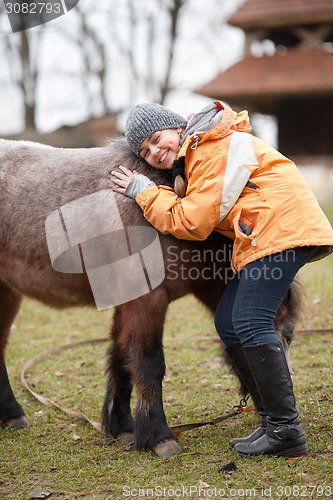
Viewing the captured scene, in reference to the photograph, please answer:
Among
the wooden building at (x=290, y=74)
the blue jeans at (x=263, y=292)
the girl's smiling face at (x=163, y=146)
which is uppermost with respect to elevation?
the girl's smiling face at (x=163, y=146)

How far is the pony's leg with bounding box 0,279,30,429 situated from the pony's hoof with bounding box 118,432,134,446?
0.75 m

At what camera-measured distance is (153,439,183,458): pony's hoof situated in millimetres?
3020

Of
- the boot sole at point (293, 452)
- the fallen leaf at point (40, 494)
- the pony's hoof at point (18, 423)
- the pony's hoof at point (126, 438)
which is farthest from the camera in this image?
the pony's hoof at point (18, 423)

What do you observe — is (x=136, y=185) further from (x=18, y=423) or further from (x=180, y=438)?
(x=18, y=423)

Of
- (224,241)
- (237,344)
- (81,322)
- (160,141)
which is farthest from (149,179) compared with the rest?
(81,322)

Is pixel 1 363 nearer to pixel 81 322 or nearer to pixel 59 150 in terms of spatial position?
pixel 59 150

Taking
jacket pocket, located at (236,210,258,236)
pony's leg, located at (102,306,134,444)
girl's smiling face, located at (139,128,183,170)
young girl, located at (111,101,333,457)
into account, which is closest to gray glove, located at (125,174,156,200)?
young girl, located at (111,101,333,457)

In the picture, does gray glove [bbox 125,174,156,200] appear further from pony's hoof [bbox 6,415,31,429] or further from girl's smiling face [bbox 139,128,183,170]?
pony's hoof [bbox 6,415,31,429]

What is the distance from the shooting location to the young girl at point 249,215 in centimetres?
275

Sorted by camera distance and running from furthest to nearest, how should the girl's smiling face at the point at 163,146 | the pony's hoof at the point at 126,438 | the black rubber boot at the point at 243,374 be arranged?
the pony's hoof at the point at 126,438 → the black rubber boot at the point at 243,374 → the girl's smiling face at the point at 163,146

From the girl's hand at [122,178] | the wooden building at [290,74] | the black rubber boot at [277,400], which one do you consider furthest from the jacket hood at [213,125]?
the wooden building at [290,74]

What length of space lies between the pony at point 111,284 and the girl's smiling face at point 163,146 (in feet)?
0.52

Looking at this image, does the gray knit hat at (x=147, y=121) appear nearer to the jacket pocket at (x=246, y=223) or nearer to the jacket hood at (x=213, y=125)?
the jacket hood at (x=213, y=125)

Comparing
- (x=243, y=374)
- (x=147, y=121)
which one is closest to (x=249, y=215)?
(x=147, y=121)
